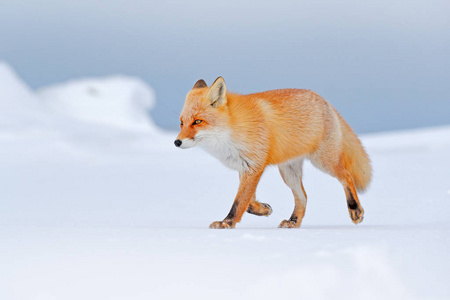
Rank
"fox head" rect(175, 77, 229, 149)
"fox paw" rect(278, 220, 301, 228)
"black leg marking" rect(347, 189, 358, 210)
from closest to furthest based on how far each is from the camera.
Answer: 1. "fox head" rect(175, 77, 229, 149)
2. "black leg marking" rect(347, 189, 358, 210)
3. "fox paw" rect(278, 220, 301, 228)

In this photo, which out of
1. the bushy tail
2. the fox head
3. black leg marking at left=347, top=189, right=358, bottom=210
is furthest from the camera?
the bushy tail

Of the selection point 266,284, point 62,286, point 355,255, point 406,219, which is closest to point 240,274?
point 266,284

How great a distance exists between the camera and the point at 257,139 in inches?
156

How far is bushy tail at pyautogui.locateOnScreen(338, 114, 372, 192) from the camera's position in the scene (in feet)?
15.4

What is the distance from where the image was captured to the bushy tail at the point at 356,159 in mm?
4699

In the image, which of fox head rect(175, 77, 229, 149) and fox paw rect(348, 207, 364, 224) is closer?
fox head rect(175, 77, 229, 149)

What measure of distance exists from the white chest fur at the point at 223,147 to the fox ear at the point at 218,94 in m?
0.23

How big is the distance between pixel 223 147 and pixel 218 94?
1.36ft

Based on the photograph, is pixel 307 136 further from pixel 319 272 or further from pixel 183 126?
pixel 319 272

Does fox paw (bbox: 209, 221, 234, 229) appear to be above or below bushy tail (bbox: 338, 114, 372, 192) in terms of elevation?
below

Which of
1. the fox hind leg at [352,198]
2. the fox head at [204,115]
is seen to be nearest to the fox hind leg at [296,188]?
the fox hind leg at [352,198]

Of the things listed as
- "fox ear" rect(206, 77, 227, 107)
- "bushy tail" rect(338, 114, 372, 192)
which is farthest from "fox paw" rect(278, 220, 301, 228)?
"fox ear" rect(206, 77, 227, 107)

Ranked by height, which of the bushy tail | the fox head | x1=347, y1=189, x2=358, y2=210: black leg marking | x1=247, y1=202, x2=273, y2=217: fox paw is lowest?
x1=247, y1=202, x2=273, y2=217: fox paw

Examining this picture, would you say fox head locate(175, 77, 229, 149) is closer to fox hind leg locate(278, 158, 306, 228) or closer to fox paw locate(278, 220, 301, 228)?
fox hind leg locate(278, 158, 306, 228)
